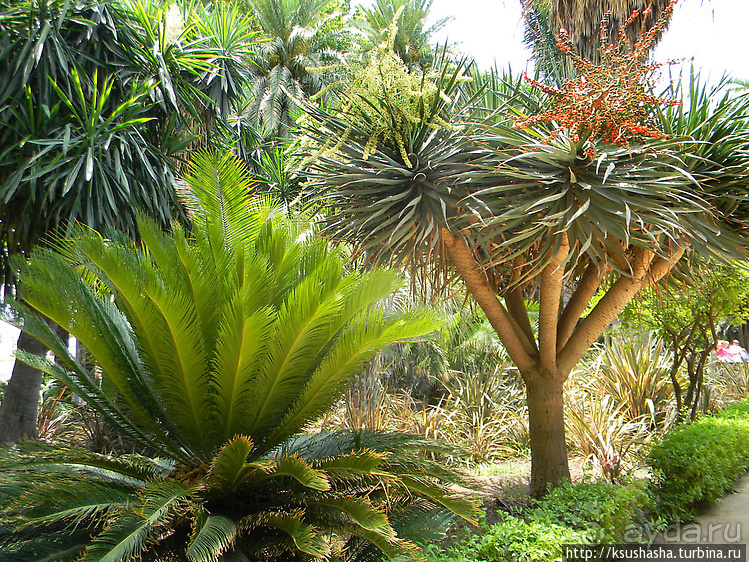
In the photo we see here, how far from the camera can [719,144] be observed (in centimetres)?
407

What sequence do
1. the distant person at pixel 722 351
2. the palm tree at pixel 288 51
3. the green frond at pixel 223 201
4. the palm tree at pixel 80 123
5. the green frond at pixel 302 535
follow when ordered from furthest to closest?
the palm tree at pixel 288 51
the distant person at pixel 722 351
the palm tree at pixel 80 123
the green frond at pixel 223 201
the green frond at pixel 302 535

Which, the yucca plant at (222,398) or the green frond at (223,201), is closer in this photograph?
the yucca plant at (222,398)

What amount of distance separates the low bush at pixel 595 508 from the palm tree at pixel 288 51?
14.6 m

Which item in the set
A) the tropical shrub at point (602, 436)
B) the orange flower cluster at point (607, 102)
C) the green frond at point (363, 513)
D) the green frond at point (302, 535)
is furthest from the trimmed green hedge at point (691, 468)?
the green frond at point (302, 535)

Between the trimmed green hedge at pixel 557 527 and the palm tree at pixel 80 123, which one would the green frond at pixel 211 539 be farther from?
the palm tree at pixel 80 123

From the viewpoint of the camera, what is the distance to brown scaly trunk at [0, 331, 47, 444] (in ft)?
22.0

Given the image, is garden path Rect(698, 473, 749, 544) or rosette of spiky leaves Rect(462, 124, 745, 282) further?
garden path Rect(698, 473, 749, 544)

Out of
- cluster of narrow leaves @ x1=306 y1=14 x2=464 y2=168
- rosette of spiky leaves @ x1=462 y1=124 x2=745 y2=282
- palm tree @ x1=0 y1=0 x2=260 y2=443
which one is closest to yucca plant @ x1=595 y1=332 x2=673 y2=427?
rosette of spiky leaves @ x1=462 y1=124 x2=745 y2=282

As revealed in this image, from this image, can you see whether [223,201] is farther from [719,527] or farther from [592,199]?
[719,527]

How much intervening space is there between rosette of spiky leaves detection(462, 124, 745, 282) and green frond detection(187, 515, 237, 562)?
2.39 meters

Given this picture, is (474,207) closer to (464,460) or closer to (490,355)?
(464,460)

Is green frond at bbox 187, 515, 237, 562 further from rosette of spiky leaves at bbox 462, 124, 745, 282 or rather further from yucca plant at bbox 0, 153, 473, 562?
rosette of spiky leaves at bbox 462, 124, 745, 282

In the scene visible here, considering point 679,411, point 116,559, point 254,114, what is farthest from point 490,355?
point 254,114

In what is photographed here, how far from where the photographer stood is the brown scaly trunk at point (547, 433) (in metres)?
4.71
